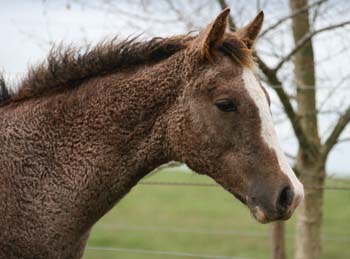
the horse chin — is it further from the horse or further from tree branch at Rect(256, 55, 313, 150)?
tree branch at Rect(256, 55, 313, 150)

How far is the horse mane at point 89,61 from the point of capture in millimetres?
3998

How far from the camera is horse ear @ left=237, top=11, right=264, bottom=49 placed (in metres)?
4.09

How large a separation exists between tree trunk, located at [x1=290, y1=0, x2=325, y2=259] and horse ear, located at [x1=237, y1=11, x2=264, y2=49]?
2.50 metres

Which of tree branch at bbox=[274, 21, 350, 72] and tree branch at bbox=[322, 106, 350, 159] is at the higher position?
tree branch at bbox=[274, 21, 350, 72]

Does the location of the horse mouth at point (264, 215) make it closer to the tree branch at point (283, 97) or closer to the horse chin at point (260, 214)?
the horse chin at point (260, 214)

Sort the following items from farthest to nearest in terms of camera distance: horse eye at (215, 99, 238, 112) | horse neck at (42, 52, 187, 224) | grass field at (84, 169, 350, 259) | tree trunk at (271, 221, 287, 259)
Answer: grass field at (84, 169, 350, 259)
tree trunk at (271, 221, 287, 259)
horse neck at (42, 52, 187, 224)
horse eye at (215, 99, 238, 112)

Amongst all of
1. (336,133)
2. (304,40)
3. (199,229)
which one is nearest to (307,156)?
(336,133)

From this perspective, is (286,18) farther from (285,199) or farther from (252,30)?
(285,199)

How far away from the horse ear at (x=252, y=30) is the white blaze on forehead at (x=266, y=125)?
339 mm

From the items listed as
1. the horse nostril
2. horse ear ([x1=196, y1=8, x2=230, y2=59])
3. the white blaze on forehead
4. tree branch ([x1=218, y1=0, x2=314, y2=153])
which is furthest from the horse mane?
tree branch ([x1=218, y1=0, x2=314, y2=153])

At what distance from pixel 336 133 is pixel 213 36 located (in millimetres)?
2827

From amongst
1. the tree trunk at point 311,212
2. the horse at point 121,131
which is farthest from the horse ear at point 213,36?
the tree trunk at point 311,212

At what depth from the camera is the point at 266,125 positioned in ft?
12.1

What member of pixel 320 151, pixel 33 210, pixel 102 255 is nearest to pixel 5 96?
pixel 33 210
